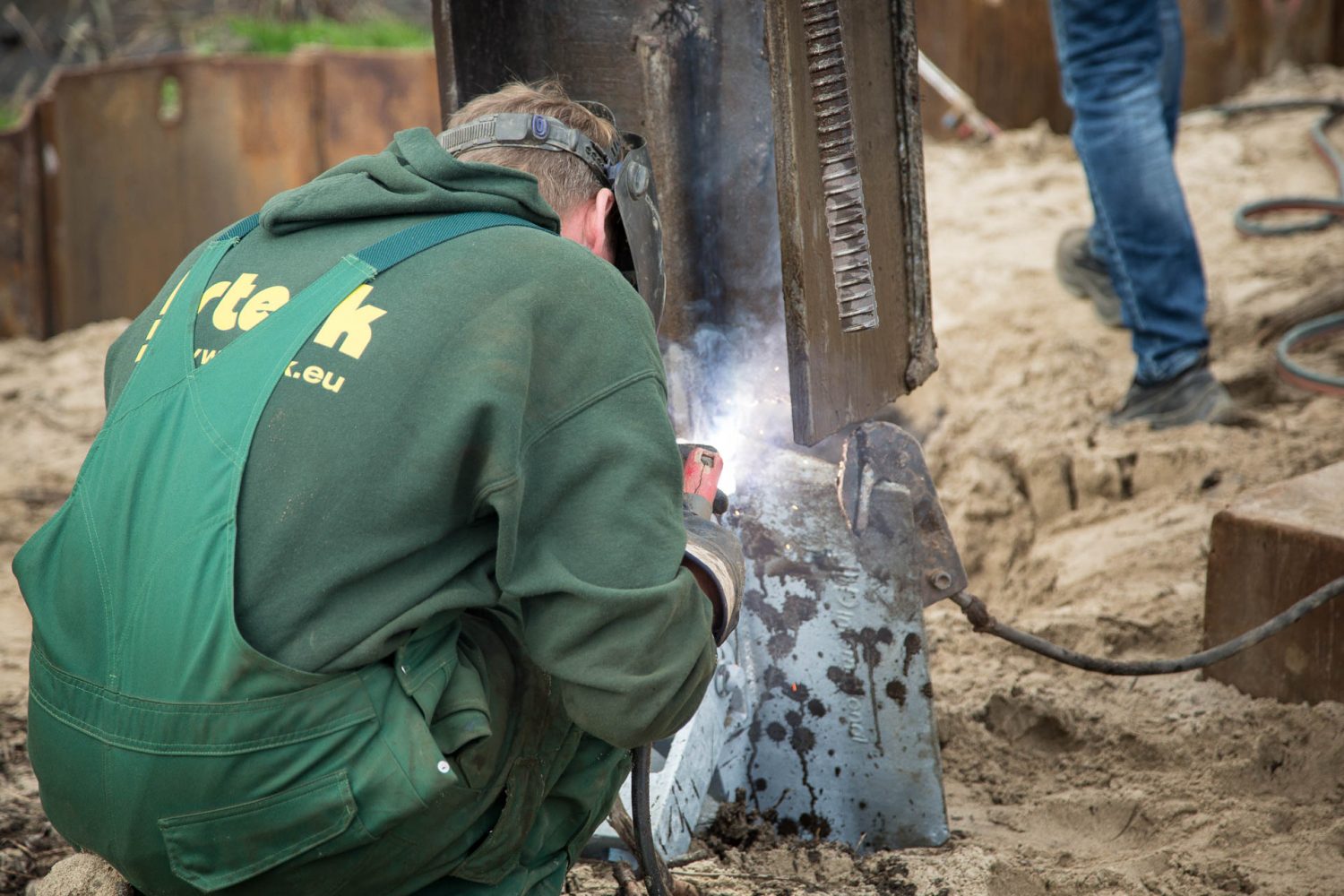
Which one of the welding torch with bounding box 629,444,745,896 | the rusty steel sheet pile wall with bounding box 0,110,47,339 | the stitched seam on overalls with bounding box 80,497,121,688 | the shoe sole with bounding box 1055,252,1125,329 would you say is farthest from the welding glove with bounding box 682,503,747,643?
the rusty steel sheet pile wall with bounding box 0,110,47,339

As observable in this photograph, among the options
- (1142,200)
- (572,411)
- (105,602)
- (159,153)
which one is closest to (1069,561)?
(1142,200)

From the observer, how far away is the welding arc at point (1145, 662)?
2311 millimetres

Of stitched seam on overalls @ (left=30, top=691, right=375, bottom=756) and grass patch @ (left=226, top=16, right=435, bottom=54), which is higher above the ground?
grass patch @ (left=226, top=16, right=435, bottom=54)

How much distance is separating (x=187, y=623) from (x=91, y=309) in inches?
170

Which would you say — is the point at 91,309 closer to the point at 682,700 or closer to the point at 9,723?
the point at 9,723

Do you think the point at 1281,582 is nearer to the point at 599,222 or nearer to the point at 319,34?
the point at 599,222

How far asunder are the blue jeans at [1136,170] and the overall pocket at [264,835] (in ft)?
9.42

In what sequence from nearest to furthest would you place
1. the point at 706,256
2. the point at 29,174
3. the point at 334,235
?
1. the point at 334,235
2. the point at 706,256
3. the point at 29,174

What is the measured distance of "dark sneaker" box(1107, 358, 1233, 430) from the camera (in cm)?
363

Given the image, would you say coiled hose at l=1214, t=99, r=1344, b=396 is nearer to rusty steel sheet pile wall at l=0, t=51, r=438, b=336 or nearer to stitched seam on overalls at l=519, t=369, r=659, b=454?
stitched seam on overalls at l=519, t=369, r=659, b=454

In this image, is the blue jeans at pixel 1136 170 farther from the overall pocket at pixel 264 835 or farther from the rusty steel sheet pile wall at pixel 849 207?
the overall pocket at pixel 264 835

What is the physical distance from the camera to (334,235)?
159cm

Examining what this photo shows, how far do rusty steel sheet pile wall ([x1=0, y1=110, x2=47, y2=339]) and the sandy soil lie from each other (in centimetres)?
20

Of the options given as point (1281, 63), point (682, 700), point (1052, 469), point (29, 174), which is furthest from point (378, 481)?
point (1281, 63)
